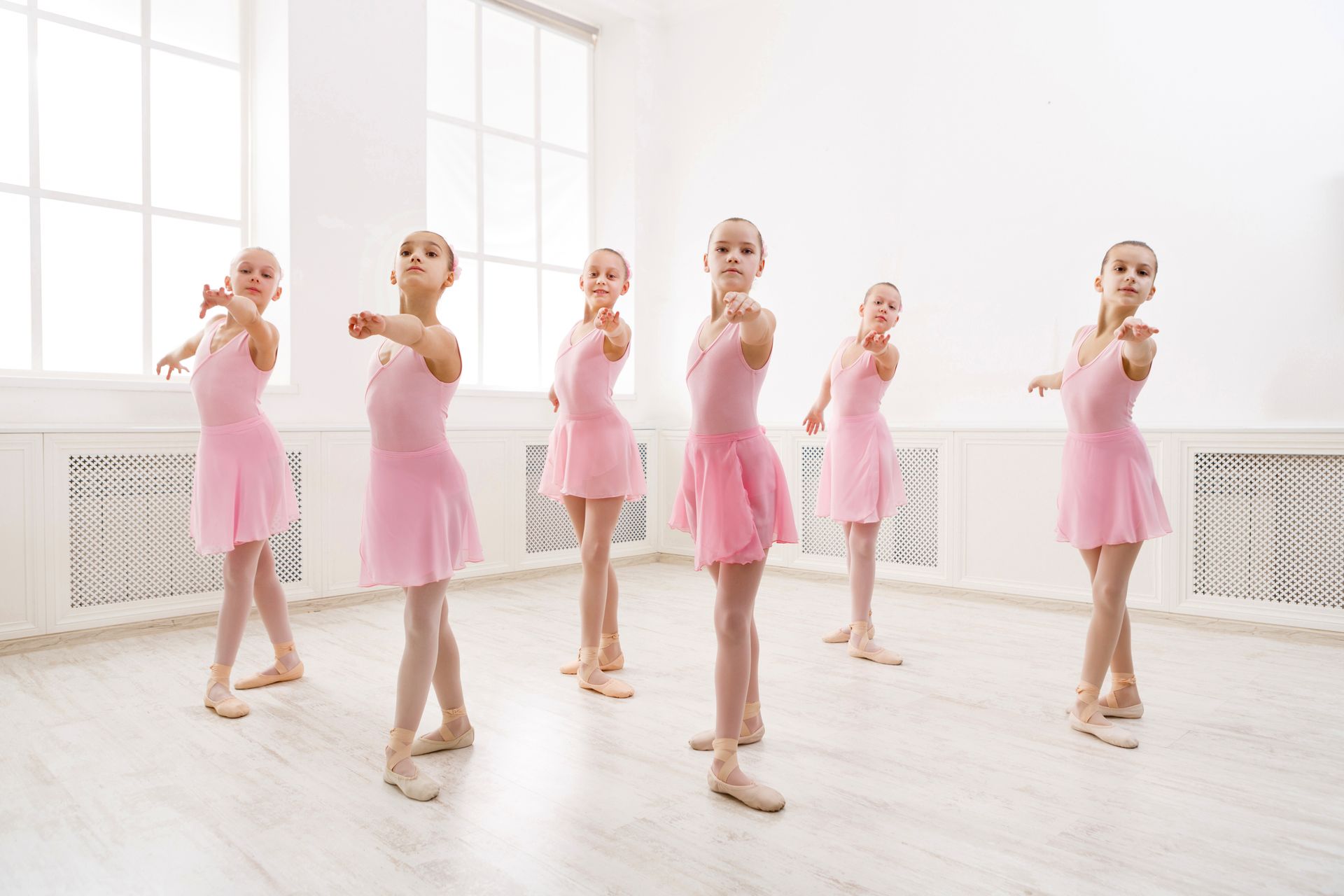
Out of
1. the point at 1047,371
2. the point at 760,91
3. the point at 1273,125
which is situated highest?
the point at 760,91

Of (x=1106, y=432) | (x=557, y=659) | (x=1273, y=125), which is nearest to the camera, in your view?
(x=1106, y=432)

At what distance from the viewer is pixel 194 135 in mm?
4477

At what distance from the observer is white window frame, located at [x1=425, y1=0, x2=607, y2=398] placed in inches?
223

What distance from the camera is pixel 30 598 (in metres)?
3.53

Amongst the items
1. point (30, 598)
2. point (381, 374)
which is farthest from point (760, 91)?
point (30, 598)

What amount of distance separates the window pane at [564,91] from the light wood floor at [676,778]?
12.6 feet

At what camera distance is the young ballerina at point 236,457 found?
2742 mm

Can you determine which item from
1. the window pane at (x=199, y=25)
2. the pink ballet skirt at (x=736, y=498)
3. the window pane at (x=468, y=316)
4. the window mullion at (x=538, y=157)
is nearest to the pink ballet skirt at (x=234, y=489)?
the pink ballet skirt at (x=736, y=498)

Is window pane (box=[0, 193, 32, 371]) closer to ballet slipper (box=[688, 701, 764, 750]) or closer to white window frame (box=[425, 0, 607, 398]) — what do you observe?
white window frame (box=[425, 0, 607, 398])

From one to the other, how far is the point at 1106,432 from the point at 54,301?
13.9 feet

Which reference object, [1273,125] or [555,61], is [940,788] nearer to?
[1273,125]

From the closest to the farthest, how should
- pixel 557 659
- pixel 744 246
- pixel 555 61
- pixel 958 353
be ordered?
pixel 744 246
pixel 557 659
pixel 958 353
pixel 555 61

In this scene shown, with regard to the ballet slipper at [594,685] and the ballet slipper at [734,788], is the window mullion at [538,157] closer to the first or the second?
the ballet slipper at [594,685]

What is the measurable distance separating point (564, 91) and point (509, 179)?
2.70 feet
